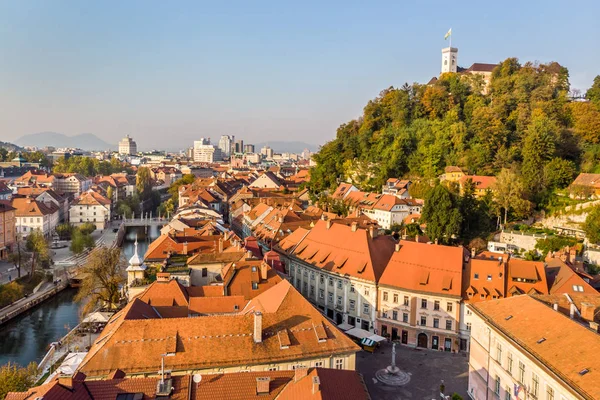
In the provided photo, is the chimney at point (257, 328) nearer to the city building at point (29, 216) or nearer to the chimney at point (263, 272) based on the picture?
the chimney at point (263, 272)

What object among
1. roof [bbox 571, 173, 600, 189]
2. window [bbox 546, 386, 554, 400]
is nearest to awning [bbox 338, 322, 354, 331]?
window [bbox 546, 386, 554, 400]

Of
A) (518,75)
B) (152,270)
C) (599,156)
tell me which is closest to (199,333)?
(152,270)

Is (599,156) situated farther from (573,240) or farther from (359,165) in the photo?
(359,165)

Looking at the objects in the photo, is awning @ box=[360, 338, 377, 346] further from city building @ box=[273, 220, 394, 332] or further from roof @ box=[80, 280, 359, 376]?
roof @ box=[80, 280, 359, 376]

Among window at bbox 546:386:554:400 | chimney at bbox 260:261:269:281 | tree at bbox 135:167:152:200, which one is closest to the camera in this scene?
window at bbox 546:386:554:400

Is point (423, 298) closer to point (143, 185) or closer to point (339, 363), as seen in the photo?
point (339, 363)

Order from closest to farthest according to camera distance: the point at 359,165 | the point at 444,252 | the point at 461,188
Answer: the point at 444,252 < the point at 461,188 < the point at 359,165

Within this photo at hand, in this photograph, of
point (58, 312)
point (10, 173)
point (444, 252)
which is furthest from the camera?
point (10, 173)
